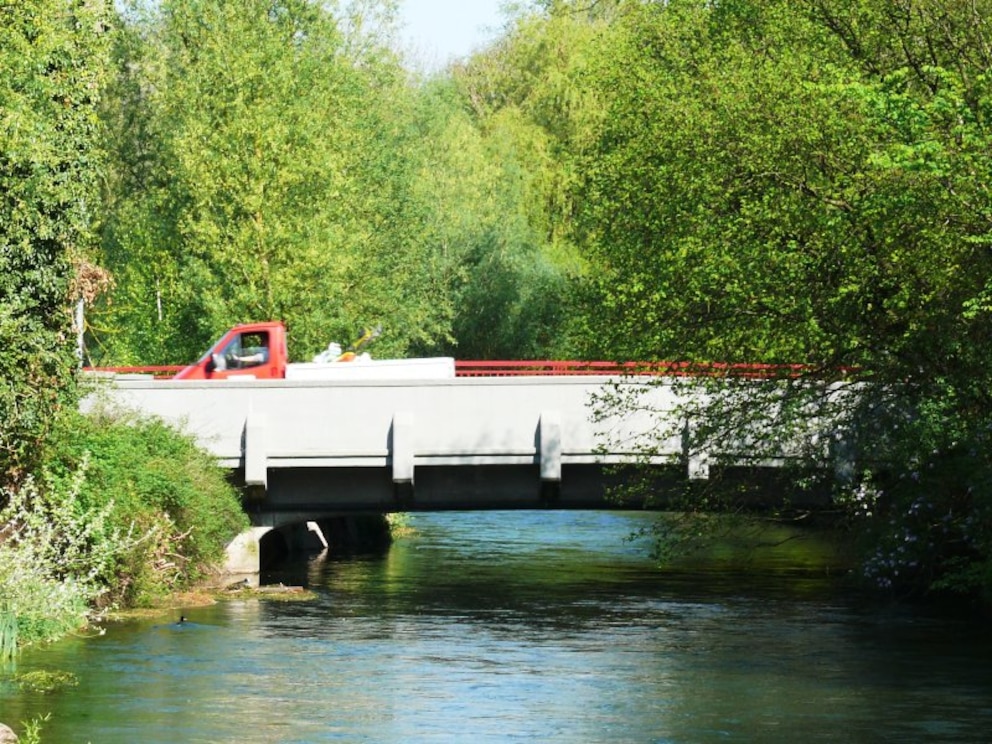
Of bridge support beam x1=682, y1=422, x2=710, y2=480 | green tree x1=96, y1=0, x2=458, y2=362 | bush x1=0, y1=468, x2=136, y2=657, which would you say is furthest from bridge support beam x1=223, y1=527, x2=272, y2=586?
green tree x1=96, y1=0, x2=458, y2=362

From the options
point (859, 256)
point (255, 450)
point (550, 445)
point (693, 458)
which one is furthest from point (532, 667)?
point (255, 450)

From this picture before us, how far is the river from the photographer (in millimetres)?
21177

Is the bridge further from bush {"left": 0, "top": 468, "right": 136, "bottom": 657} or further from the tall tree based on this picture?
the tall tree

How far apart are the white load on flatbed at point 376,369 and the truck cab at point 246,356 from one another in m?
0.42

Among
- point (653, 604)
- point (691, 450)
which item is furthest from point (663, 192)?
point (653, 604)

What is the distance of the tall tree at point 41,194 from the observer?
25031 mm

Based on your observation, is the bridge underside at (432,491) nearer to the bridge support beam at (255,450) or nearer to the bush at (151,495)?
the bridge support beam at (255,450)

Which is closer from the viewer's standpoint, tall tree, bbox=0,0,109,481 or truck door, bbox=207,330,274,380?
tall tree, bbox=0,0,109,481

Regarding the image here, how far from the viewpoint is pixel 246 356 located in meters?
38.4

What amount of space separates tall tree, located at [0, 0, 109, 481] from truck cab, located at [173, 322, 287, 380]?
1005cm

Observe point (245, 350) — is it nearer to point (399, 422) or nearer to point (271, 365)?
point (271, 365)

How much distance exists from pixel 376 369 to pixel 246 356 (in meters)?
2.71

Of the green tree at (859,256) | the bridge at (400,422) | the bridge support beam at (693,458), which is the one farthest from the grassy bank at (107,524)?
the bridge support beam at (693,458)

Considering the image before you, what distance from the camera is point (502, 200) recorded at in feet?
208
